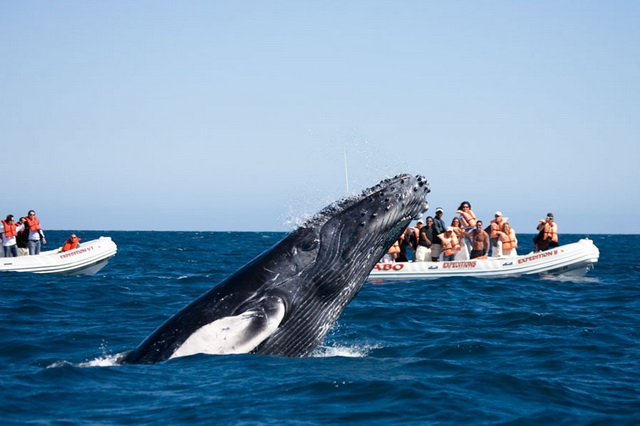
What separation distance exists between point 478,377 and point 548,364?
1.78 m

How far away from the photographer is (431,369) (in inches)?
338

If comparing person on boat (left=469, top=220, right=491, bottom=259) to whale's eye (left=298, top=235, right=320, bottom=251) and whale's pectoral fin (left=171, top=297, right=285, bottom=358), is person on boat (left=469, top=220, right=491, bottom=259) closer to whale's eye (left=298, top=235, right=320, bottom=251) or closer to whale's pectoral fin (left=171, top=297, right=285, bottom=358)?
whale's eye (left=298, top=235, right=320, bottom=251)

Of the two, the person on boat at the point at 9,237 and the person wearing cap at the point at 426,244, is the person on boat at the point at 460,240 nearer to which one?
the person wearing cap at the point at 426,244

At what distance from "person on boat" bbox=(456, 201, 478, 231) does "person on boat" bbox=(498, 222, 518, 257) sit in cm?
143

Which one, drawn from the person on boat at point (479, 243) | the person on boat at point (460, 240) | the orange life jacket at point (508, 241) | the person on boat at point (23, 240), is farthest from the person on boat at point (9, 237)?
the orange life jacket at point (508, 241)

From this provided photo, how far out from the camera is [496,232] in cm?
2678

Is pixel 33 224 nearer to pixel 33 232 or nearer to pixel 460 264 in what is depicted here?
pixel 33 232

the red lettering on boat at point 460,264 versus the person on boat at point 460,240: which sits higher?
the person on boat at point 460,240

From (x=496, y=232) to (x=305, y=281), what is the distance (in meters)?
20.1

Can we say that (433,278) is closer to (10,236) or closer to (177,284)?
(177,284)

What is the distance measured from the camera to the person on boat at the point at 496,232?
86.0 feet

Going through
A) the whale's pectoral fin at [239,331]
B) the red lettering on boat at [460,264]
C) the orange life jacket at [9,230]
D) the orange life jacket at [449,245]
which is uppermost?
the orange life jacket at [9,230]

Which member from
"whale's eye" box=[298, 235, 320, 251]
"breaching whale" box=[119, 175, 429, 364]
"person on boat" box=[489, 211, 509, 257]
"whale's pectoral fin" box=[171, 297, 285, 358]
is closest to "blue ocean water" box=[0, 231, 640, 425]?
"whale's pectoral fin" box=[171, 297, 285, 358]

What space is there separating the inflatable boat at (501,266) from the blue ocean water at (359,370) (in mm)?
7612
